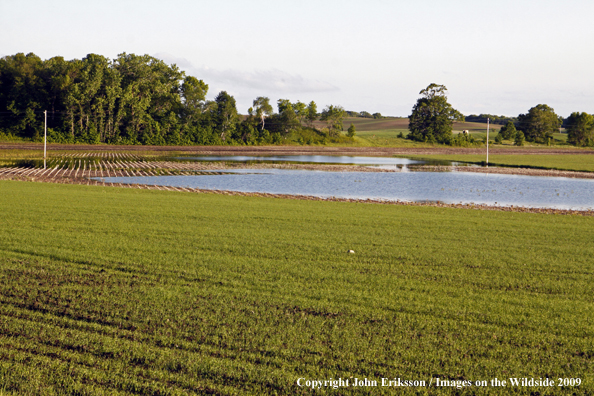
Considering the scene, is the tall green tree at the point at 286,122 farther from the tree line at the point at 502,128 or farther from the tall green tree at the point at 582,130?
the tall green tree at the point at 582,130

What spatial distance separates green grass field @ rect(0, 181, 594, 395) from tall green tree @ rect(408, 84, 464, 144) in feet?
332

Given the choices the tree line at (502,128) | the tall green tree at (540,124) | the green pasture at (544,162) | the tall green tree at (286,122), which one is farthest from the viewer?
the tall green tree at (540,124)

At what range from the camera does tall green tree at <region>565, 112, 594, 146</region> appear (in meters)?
120

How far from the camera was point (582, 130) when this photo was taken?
12006 centimetres

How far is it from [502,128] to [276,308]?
125266 millimetres

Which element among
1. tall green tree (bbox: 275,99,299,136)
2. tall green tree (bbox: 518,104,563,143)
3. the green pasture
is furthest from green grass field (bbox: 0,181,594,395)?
tall green tree (bbox: 518,104,563,143)

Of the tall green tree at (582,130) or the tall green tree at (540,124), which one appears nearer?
the tall green tree at (582,130)

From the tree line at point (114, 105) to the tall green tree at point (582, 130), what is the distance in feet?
253

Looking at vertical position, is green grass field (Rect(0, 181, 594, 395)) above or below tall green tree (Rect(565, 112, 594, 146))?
below

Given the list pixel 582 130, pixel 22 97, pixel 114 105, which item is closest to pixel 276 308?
pixel 114 105

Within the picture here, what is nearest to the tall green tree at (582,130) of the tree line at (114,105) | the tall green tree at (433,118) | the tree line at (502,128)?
the tree line at (502,128)

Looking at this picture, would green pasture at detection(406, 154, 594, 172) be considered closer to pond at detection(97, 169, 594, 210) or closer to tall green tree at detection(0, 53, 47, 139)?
pond at detection(97, 169, 594, 210)

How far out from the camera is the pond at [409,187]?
2491 centimetres

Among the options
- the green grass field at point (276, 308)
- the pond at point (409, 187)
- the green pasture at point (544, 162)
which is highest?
the green pasture at point (544, 162)
